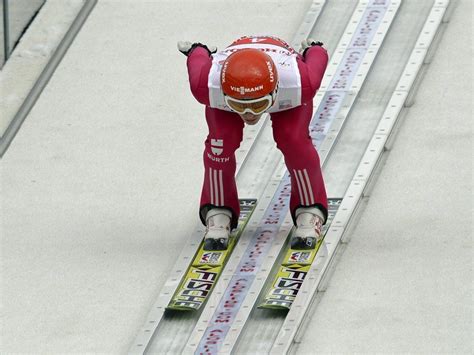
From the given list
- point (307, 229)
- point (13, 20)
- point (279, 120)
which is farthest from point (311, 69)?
point (13, 20)

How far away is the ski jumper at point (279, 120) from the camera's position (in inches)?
354

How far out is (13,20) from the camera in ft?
37.4

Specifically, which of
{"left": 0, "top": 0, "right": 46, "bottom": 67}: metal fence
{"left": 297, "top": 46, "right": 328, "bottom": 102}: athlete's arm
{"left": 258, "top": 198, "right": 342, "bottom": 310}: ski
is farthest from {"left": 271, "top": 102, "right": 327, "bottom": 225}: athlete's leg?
{"left": 0, "top": 0, "right": 46, "bottom": 67}: metal fence

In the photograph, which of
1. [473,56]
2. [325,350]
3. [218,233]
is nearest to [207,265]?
[218,233]

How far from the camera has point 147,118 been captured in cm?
1059

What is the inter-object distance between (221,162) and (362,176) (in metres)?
0.98

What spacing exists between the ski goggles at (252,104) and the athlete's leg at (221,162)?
0.27 meters

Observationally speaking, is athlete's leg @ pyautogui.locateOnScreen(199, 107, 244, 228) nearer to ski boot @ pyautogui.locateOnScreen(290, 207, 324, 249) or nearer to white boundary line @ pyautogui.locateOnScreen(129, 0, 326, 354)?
white boundary line @ pyautogui.locateOnScreen(129, 0, 326, 354)

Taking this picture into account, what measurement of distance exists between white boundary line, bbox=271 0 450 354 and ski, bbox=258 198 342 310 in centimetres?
3

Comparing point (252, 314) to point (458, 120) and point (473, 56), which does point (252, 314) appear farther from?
point (473, 56)

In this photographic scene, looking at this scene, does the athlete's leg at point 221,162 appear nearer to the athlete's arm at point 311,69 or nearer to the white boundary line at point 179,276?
the white boundary line at point 179,276

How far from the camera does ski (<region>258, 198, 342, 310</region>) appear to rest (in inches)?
352

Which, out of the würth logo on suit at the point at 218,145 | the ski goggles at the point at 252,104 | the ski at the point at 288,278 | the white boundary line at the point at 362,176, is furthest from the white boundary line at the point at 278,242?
the ski goggles at the point at 252,104

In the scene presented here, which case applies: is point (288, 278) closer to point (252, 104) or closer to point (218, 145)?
point (218, 145)
